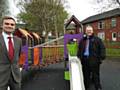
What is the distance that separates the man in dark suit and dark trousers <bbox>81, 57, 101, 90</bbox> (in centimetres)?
386

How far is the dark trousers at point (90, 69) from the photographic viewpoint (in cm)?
877

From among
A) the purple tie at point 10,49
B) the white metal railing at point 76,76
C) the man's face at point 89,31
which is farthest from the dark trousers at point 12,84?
the man's face at point 89,31

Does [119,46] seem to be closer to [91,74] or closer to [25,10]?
[25,10]

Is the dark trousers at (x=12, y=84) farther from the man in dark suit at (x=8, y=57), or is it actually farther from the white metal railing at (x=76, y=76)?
the white metal railing at (x=76, y=76)

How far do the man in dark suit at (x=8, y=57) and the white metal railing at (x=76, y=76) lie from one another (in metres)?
2.35

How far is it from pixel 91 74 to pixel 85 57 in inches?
22.2

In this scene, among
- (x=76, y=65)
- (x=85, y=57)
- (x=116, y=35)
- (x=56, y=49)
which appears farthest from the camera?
(x=116, y=35)

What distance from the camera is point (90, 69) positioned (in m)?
8.89

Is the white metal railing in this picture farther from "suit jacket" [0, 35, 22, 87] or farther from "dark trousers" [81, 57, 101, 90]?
"suit jacket" [0, 35, 22, 87]

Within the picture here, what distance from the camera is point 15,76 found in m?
5.17

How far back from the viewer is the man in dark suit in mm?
5062

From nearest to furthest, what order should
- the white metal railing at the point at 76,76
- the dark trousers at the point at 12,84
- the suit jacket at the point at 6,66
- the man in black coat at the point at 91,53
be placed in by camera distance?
1. the suit jacket at the point at 6,66
2. the dark trousers at the point at 12,84
3. the white metal railing at the point at 76,76
4. the man in black coat at the point at 91,53

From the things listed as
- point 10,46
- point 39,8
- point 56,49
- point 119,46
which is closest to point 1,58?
point 10,46

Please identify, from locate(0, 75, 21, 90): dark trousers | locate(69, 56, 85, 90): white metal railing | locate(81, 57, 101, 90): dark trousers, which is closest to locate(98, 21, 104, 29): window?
locate(81, 57, 101, 90): dark trousers
